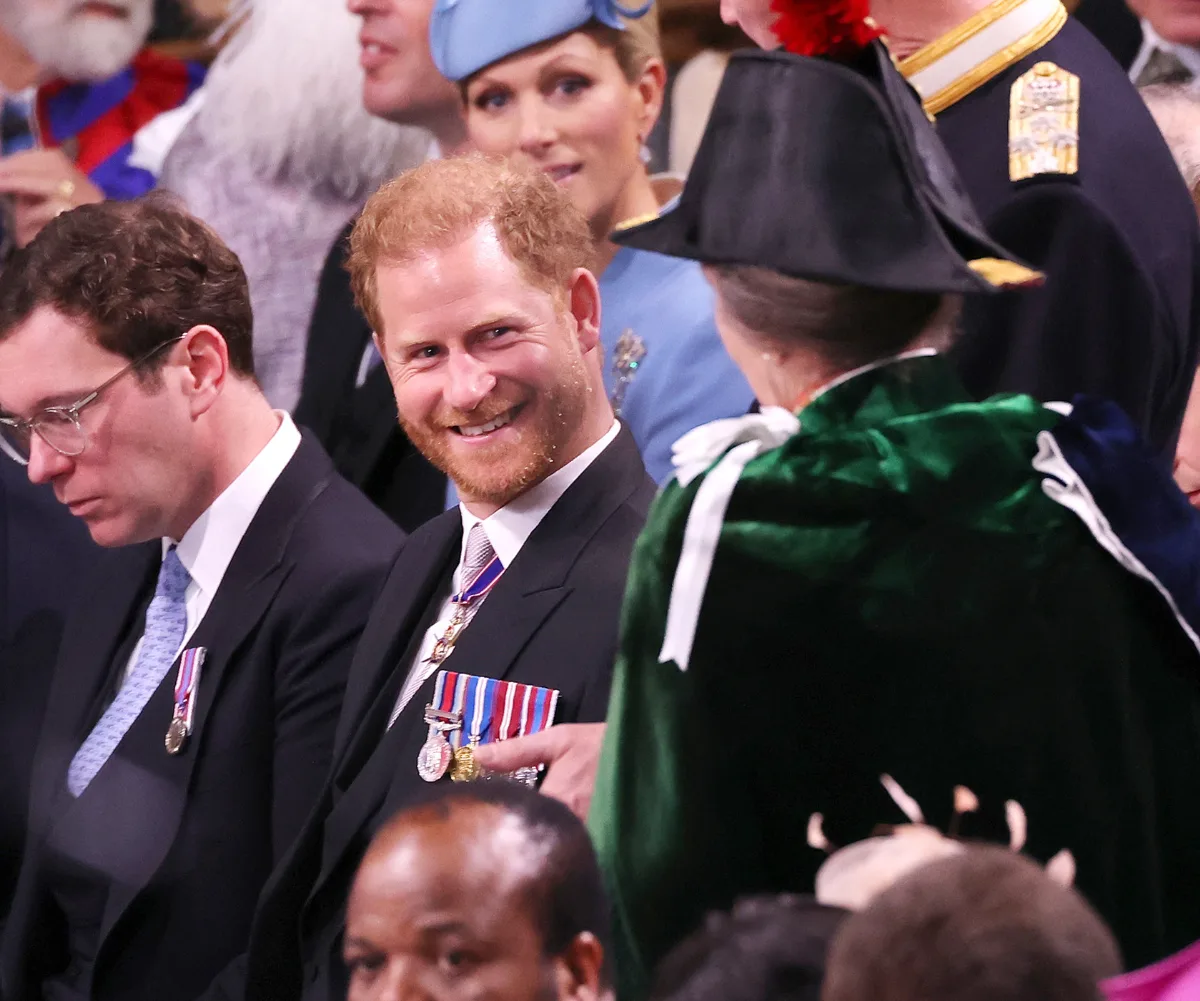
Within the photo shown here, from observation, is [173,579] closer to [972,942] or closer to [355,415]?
[355,415]

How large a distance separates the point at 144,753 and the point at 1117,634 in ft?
4.32

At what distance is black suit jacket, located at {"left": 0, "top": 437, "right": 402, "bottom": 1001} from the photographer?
7.58 ft

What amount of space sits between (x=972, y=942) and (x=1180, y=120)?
167cm

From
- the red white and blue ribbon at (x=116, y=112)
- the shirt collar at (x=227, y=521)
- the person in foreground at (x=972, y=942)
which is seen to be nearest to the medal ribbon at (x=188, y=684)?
the shirt collar at (x=227, y=521)

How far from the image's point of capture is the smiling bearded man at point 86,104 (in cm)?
365

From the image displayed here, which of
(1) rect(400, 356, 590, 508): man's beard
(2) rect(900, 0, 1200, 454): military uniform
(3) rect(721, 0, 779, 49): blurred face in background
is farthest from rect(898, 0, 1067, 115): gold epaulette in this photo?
(1) rect(400, 356, 590, 508): man's beard

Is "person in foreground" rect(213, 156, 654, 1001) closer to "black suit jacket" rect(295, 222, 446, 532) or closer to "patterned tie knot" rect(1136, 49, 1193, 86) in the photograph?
"black suit jacket" rect(295, 222, 446, 532)

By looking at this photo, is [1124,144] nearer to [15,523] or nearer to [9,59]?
[15,523]

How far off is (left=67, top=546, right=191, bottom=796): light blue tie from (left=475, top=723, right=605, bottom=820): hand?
0.82 metres

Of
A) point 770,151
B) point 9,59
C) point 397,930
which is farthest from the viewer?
point 9,59

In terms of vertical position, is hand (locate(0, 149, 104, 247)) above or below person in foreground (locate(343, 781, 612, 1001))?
above

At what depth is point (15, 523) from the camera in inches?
116

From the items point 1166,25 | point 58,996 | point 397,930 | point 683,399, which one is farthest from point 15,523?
point 1166,25

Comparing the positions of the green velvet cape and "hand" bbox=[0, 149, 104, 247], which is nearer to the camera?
the green velvet cape
